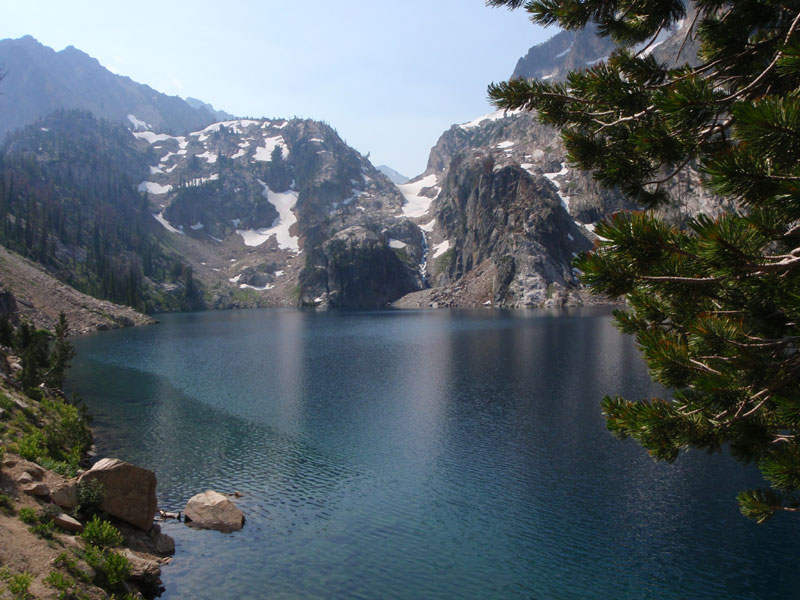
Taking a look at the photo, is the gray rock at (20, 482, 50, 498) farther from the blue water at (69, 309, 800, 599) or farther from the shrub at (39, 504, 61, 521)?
the blue water at (69, 309, 800, 599)

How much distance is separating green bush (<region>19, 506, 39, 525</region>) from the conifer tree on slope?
21273mm

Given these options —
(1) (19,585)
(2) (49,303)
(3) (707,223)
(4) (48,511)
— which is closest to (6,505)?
(4) (48,511)

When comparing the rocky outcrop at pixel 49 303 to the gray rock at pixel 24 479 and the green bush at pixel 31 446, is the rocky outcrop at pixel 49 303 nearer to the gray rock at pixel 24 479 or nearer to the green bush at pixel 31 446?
the green bush at pixel 31 446

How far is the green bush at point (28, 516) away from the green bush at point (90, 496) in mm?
3440

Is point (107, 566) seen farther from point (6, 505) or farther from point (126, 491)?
point (126, 491)

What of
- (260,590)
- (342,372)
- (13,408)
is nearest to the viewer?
(260,590)

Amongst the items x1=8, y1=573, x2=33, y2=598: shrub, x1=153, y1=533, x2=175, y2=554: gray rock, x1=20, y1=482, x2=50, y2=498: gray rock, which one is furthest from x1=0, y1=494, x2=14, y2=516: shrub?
x1=153, y1=533, x2=175, y2=554: gray rock

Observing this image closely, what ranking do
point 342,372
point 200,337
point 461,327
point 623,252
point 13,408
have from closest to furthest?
point 623,252 → point 13,408 → point 342,372 → point 200,337 → point 461,327

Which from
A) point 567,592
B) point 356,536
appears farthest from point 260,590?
point 567,592

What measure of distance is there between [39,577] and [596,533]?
972 inches

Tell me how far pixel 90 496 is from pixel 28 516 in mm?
4499

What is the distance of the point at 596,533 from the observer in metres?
27.1

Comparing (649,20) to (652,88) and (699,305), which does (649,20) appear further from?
(699,305)

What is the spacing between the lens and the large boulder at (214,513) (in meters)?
28.2
